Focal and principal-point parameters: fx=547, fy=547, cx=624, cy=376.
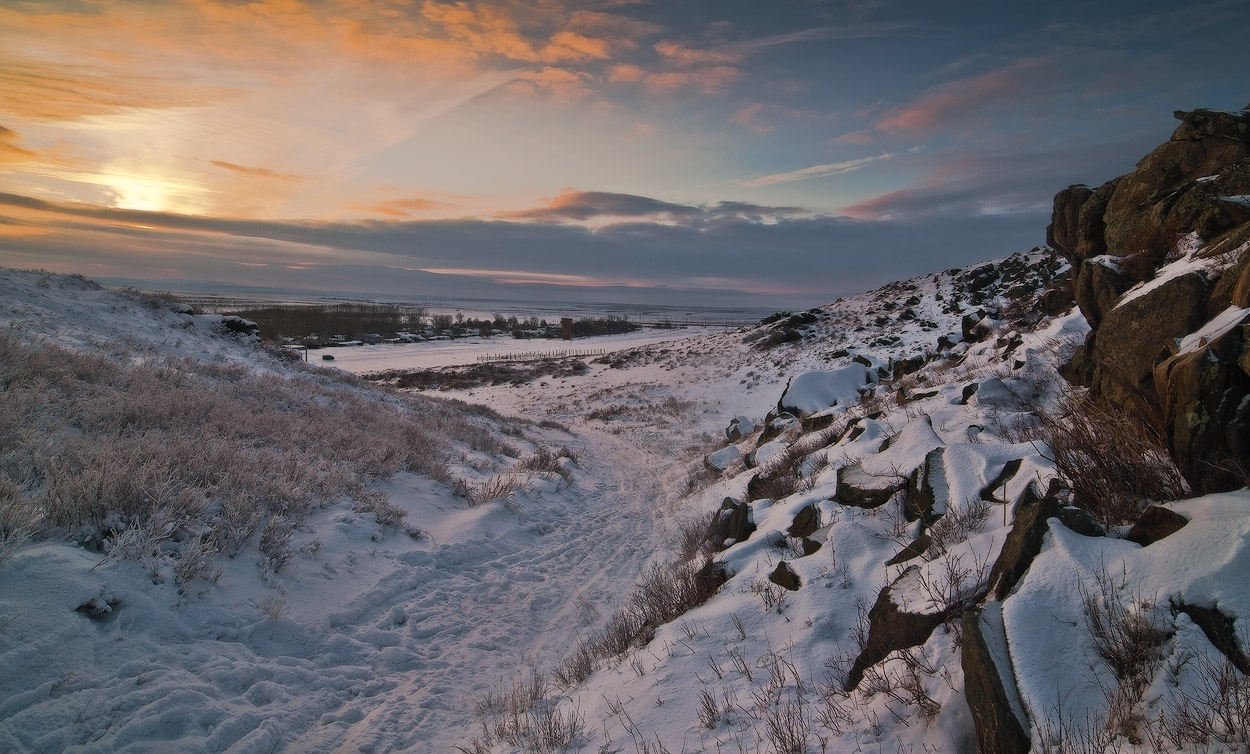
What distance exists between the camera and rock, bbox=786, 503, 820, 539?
6.34 meters

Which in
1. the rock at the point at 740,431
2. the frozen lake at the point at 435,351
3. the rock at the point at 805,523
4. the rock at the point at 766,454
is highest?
the rock at the point at 805,523

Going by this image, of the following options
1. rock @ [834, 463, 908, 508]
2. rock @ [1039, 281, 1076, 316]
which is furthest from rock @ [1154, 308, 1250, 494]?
rock @ [1039, 281, 1076, 316]

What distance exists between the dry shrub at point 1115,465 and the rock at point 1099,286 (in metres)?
1.80

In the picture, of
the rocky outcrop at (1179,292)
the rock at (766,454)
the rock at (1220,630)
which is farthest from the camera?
the rock at (766,454)

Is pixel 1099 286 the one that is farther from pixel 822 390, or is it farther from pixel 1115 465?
pixel 822 390

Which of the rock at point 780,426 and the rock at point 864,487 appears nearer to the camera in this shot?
the rock at point 864,487

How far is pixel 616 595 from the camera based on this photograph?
26.2 feet

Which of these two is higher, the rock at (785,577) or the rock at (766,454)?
the rock at (785,577)

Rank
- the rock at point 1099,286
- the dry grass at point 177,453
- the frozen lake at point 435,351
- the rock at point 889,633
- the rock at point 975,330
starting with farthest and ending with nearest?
1. the frozen lake at point 435,351
2. the rock at point 975,330
3. the rock at point 1099,286
4. the dry grass at point 177,453
5. the rock at point 889,633

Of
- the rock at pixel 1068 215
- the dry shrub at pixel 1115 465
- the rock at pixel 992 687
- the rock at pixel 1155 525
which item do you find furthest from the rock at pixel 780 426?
the rock at pixel 992 687

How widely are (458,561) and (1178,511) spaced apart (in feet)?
26.2

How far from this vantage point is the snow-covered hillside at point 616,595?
2.96 m

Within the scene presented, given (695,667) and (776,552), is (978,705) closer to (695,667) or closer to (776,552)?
(695,667)

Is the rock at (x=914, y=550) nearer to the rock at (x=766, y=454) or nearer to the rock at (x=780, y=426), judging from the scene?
the rock at (x=766, y=454)
